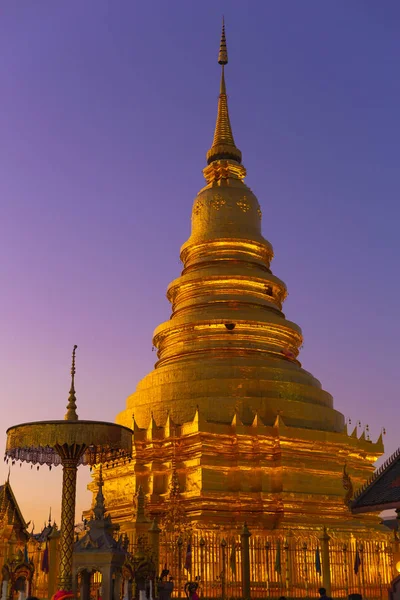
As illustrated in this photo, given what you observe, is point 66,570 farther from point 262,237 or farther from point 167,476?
point 262,237

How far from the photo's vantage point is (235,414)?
81.0 feet

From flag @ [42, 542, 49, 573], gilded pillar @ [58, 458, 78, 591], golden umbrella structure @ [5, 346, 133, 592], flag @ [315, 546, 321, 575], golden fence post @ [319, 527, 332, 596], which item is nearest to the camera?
gilded pillar @ [58, 458, 78, 591]

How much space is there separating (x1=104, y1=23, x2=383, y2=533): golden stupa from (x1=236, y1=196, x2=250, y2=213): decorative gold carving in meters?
0.08

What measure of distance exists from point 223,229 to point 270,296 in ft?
10.4

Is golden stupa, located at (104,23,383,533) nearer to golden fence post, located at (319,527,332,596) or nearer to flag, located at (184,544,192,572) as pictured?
flag, located at (184,544,192,572)

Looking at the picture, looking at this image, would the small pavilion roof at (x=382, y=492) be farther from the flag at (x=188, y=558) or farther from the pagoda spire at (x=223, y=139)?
the pagoda spire at (x=223, y=139)

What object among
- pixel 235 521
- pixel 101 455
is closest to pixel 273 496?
pixel 235 521

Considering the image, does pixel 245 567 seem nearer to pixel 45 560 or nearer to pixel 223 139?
pixel 45 560

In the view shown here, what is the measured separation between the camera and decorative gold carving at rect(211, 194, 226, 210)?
103ft

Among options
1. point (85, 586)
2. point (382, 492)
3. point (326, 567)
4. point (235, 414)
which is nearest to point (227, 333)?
point (235, 414)

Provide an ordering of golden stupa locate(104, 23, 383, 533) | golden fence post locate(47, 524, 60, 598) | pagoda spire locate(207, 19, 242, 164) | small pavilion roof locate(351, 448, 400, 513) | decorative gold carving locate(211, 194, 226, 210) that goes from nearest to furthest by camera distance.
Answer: small pavilion roof locate(351, 448, 400, 513), golden fence post locate(47, 524, 60, 598), golden stupa locate(104, 23, 383, 533), decorative gold carving locate(211, 194, 226, 210), pagoda spire locate(207, 19, 242, 164)

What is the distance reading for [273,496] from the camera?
78.2 ft

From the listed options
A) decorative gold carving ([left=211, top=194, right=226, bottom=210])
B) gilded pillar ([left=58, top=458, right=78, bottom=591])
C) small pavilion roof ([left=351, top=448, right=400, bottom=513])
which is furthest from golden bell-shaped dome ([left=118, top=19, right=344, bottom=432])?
small pavilion roof ([left=351, top=448, right=400, bottom=513])

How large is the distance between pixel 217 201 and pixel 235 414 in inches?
393
